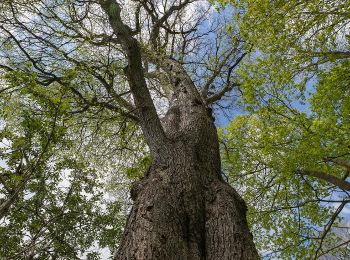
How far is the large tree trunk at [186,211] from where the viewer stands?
2.82 metres

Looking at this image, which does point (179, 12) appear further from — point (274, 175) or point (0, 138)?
point (0, 138)

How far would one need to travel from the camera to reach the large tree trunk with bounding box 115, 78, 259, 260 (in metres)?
2.82

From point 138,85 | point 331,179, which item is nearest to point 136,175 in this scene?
point 138,85

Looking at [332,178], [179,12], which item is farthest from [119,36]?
[179,12]

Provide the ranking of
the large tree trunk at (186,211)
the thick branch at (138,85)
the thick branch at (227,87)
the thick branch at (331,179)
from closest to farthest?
the large tree trunk at (186,211) → the thick branch at (138,85) → the thick branch at (331,179) → the thick branch at (227,87)

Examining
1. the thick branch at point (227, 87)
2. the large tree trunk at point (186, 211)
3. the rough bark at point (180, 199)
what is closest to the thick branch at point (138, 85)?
the rough bark at point (180, 199)

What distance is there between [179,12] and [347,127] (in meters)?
7.71

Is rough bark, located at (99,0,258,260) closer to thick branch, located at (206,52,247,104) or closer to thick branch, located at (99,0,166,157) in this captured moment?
thick branch, located at (99,0,166,157)

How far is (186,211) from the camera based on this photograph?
3.38m

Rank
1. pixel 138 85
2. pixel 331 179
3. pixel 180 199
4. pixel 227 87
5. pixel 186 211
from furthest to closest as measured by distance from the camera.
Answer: pixel 227 87 → pixel 331 179 → pixel 138 85 → pixel 180 199 → pixel 186 211

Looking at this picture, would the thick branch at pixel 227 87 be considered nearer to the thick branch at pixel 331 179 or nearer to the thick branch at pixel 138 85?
the thick branch at pixel 331 179

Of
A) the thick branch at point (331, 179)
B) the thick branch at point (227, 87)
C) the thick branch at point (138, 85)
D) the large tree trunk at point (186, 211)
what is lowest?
the large tree trunk at point (186, 211)

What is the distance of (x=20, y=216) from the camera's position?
252 inches

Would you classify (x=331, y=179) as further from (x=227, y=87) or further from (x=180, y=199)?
(x=180, y=199)
